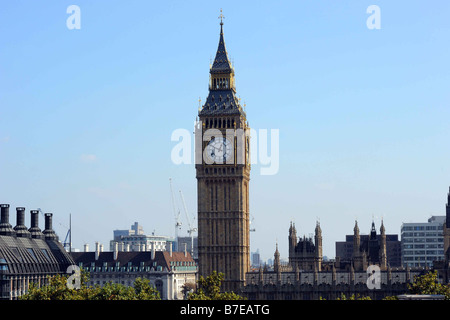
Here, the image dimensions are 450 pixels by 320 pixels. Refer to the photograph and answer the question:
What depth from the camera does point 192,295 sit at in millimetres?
135500

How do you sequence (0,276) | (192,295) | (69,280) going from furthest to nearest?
(0,276), (69,280), (192,295)

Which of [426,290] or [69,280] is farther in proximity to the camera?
[69,280]

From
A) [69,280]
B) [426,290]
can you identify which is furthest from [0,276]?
[426,290]
